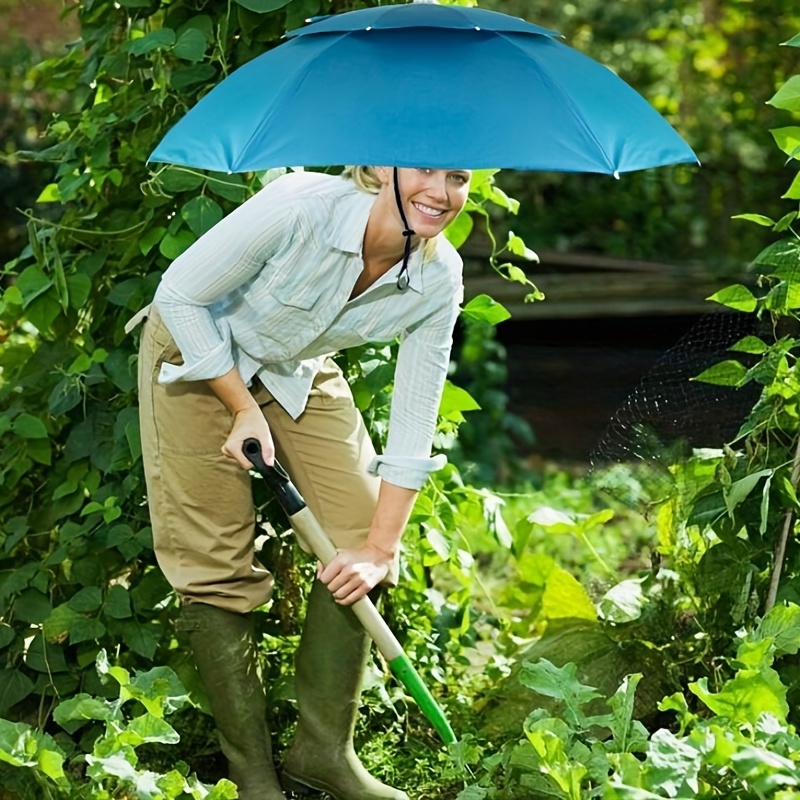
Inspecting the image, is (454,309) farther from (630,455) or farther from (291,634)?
(291,634)

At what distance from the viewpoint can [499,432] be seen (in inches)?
238

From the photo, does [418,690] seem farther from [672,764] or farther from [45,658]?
[45,658]

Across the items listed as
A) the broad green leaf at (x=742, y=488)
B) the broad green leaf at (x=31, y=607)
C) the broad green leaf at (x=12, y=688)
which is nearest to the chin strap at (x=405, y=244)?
the broad green leaf at (x=742, y=488)

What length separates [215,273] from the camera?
2.63m

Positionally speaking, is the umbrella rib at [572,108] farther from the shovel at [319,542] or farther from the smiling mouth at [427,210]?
the shovel at [319,542]

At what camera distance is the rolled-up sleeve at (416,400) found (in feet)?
9.29

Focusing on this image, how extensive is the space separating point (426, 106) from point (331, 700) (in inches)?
45.4

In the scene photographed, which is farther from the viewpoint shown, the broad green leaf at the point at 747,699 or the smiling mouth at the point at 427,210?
the smiling mouth at the point at 427,210

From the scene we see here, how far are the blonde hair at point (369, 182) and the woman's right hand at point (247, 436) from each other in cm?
40

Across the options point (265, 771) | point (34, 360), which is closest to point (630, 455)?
point (265, 771)

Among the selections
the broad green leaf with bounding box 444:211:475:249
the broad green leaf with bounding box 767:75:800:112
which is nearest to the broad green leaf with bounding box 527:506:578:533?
the broad green leaf with bounding box 444:211:475:249

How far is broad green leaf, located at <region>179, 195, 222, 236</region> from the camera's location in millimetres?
3062

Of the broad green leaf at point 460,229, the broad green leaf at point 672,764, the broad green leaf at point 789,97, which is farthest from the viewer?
the broad green leaf at point 460,229

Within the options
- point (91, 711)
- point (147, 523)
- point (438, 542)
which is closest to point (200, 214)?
point (147, 523)
